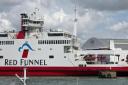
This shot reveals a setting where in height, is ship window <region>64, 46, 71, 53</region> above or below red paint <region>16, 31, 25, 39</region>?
below

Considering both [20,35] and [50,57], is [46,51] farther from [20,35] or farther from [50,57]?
[20,35]

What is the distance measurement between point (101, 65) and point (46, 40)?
9.57 metres

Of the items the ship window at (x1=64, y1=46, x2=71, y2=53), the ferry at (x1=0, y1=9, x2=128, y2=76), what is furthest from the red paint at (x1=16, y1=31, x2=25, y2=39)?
the ship window at (x1=64, y1=46, x2=71, y2=53)

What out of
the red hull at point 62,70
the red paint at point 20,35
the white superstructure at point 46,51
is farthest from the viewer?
the red paint at point 20,35

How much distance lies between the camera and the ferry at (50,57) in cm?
6456

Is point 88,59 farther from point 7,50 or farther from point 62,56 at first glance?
point 7,50

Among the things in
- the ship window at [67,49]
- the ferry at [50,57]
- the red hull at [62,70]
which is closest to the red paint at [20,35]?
the ferry at [50,57]

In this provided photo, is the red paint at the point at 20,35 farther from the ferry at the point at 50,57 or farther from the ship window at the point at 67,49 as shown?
the ship window at the point at 67,49

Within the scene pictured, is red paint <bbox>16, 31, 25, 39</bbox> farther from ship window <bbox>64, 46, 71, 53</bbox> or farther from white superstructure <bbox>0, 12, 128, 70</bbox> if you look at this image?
ship window <bbox>64, 46, 71, 53</bbox>

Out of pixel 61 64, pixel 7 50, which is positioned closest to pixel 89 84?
pixel 61 64

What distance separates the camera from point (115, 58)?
66188mm

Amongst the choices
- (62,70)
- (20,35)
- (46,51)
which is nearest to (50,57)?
(46,51)

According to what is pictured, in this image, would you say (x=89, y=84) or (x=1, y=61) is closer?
(x=89, y=84)

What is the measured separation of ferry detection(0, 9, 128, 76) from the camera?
64562 mm
